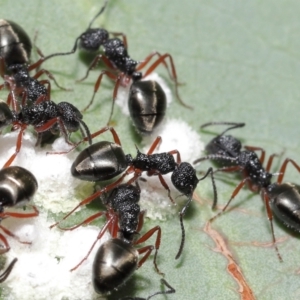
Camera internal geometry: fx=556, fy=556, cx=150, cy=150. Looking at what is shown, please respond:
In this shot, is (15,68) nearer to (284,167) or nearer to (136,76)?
(136,76)

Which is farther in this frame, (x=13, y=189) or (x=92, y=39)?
(x=92, y=39)

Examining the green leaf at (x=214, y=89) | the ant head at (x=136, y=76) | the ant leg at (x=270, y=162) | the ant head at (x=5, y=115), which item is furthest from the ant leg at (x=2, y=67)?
the ant leg at (x=270, y=162)

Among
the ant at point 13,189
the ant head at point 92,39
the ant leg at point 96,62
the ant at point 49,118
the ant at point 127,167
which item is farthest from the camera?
the ant head at point 92,39

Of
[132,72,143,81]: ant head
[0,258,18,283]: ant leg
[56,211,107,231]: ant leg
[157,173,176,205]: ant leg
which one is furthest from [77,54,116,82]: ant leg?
[0,258,18,283]: ant leg

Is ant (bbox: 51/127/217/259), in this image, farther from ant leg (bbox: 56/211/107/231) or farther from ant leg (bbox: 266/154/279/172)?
ant leg (bbox: 266/154/279/172)

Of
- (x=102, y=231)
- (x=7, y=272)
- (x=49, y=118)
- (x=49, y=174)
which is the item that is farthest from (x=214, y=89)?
(x=7, y=272)

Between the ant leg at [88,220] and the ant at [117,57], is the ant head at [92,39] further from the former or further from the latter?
the ant leg at [88,220]
